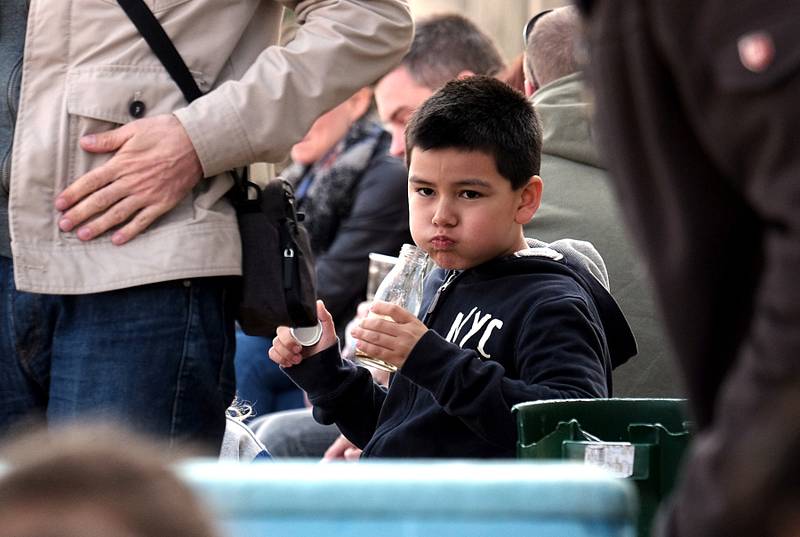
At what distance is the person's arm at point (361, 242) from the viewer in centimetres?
568

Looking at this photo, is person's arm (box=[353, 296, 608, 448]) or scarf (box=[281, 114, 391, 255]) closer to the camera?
person's arm (box=[353, 296, 608, 448])

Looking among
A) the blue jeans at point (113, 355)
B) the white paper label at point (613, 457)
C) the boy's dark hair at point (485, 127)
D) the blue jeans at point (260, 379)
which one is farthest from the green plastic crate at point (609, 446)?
the blue jeans at point (260, 379)

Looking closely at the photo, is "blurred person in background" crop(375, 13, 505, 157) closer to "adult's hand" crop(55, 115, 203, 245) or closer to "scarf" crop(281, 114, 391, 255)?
"scarf" crop(281, 114, 391, 255)

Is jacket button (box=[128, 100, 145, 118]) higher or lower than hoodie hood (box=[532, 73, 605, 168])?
higher

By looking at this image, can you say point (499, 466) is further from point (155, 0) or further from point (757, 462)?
point (155, 0)

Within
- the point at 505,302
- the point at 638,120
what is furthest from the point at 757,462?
the point at 505,302

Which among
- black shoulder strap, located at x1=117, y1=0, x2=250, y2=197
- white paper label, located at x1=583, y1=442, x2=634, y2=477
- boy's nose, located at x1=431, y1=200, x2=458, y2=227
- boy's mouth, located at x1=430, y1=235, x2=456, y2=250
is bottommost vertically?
white paper label, located at x1=583, y1=442, x2=634, y2=477

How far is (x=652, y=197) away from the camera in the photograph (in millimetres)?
1317

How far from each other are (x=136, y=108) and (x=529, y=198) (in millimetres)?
931

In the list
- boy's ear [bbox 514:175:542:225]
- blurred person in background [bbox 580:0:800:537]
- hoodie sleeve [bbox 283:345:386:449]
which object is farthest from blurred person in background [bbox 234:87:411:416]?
blurred person in background [bbox 580:0:800:537]

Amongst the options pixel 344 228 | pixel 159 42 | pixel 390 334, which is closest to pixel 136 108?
pixel 159 42

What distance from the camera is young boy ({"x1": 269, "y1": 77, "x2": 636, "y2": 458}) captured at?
2.54 meters

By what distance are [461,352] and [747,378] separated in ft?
4.40

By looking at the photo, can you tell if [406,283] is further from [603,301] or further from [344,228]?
[344,228]
